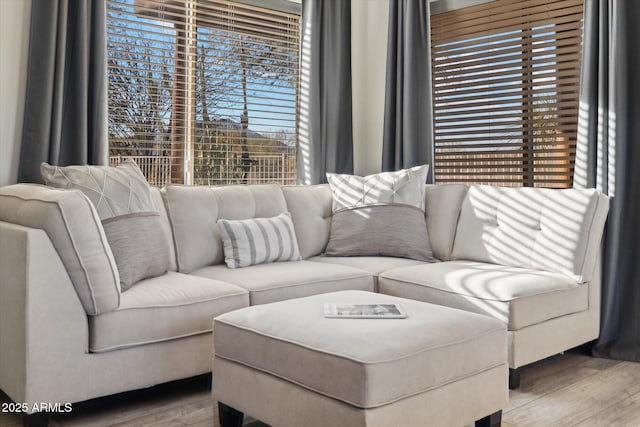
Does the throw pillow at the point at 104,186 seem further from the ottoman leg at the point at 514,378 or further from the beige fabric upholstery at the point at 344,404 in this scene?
the ottoman leg at the point at 514,378

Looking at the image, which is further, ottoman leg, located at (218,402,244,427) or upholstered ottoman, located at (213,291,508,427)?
ottoman leg, located at (218,402,244,427)

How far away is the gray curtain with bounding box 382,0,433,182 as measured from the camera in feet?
14.1

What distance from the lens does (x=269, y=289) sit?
114 inches

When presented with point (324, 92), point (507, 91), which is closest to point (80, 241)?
point (324, 92)

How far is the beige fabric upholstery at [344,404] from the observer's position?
1.84 metres

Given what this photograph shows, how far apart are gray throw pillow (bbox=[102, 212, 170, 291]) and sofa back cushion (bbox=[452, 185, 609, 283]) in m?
1.70

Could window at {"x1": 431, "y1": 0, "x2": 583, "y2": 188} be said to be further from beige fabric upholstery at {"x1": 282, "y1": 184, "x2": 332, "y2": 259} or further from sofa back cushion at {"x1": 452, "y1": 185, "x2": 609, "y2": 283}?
beige fabric upholstery at {"x1": 282, "y1": 184, "x2": 332, "y2": 259}

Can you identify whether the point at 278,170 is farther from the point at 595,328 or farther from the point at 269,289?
the point at 595,328

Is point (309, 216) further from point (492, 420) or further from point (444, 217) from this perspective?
point (492, 420)

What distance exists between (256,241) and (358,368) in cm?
159

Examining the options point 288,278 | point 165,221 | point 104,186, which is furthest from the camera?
point 165,221

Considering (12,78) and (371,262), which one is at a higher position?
(12,78)

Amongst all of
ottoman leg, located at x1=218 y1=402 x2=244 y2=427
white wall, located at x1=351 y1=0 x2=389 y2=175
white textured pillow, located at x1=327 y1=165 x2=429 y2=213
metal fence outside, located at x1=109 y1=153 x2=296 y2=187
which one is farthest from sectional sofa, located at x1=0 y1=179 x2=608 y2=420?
white wall, located at x1=351 y1=0 x2=389 y2=175

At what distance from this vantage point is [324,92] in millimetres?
4422
